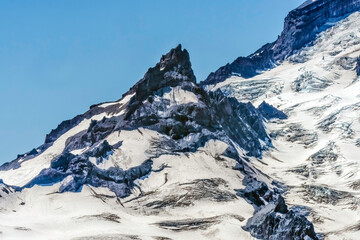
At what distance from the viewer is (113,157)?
123312 millimetres

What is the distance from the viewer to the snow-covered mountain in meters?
94.1

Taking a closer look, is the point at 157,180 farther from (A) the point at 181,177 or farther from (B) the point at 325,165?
(B) the point at 325,165

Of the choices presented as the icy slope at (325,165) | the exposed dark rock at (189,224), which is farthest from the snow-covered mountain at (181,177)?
the icy slope at (325,165)

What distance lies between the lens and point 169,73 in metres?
161

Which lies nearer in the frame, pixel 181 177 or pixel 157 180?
pixel 181 177

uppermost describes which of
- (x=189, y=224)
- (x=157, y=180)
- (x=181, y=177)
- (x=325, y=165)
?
(x=157, y=180)

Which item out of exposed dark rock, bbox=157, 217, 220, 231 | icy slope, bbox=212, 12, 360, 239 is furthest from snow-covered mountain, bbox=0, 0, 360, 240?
icy slope, bbox=212, 12, 360, 239

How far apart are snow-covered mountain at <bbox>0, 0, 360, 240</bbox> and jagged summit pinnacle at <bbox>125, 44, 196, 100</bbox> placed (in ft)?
1.13

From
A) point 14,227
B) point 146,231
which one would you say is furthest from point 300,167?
point 14,227

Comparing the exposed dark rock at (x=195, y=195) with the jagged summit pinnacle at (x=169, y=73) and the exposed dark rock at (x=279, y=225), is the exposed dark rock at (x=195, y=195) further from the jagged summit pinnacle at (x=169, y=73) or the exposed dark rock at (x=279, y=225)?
the jagged summit pinnacle at (x=169, y=73)

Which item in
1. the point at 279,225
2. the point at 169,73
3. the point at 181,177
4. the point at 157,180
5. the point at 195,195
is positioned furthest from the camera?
the point at 169,73

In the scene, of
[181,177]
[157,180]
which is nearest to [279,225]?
[181,177]

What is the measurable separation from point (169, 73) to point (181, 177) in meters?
51.9

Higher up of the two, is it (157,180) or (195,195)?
(157,180)
